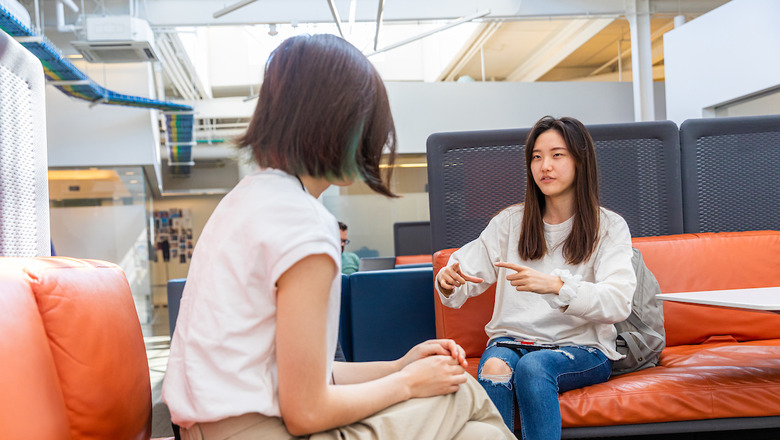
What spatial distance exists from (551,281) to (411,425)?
0.93 m

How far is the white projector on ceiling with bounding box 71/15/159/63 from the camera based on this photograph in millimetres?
7605

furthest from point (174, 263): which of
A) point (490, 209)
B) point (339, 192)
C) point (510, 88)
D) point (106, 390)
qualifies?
point (106, 390)

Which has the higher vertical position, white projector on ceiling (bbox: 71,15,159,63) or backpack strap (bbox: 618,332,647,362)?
white projector on ceiling (bbox: 71,15,159,63)

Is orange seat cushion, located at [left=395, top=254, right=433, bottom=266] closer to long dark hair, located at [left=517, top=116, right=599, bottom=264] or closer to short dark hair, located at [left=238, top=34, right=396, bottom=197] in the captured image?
long dark hair, located at [left=517, top=116, right=599, bottom=264]

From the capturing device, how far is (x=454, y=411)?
102cm

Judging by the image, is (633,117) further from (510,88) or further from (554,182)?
(554,182)

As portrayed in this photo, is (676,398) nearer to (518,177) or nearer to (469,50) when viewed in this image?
(518,177)

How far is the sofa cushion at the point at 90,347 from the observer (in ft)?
3.72

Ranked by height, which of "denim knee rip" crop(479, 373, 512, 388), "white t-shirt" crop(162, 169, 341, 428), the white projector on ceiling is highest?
the white projector on ceiling

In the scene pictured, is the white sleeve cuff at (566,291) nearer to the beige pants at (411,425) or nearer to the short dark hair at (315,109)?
the beige pants at (411,425)

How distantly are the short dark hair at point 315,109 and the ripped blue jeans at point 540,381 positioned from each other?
1.07 metres

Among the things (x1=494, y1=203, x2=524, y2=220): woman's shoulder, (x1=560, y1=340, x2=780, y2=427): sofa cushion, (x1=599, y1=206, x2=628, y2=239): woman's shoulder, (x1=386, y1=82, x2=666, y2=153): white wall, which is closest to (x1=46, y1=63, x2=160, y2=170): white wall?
(x1=386, y1=82, x2=666, y2=153): white wall

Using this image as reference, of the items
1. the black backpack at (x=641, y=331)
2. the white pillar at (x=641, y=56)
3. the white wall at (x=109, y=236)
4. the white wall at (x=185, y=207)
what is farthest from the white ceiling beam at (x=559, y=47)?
the black backpack at (x=641, y=331)

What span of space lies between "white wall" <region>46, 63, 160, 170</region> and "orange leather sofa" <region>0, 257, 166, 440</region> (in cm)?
863
